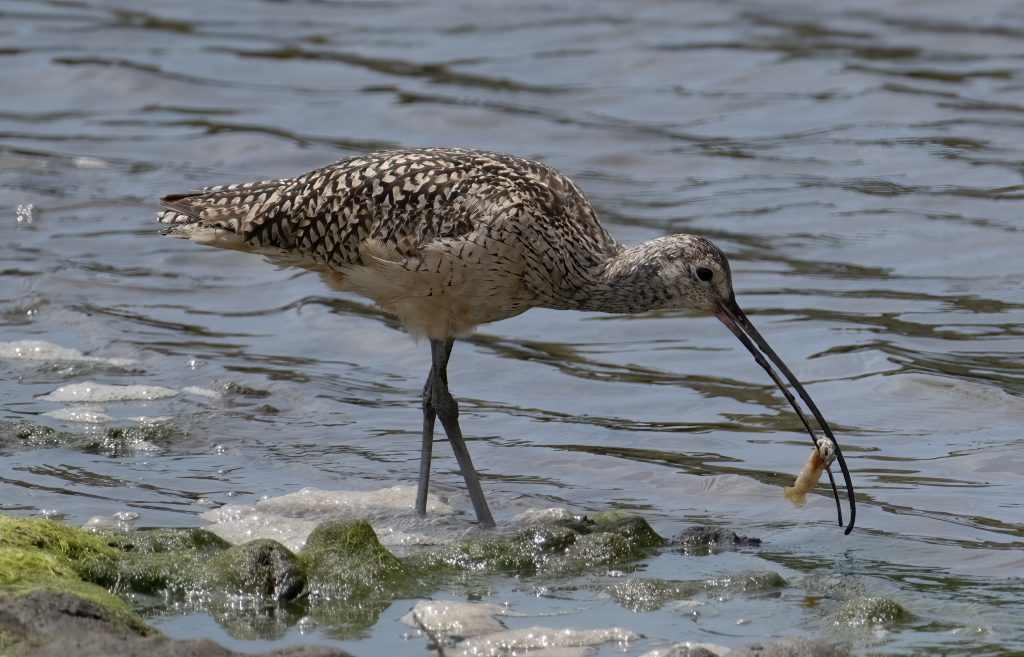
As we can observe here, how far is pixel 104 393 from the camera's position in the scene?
10.2 m

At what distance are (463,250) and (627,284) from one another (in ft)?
2.65

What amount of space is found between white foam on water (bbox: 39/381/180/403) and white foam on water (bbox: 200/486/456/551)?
1.96 m

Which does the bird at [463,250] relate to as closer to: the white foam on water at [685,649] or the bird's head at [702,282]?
the bird's head at [702,282]

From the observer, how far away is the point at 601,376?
35.8 ft

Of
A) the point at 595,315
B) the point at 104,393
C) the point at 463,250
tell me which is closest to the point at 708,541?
the point at 463,250

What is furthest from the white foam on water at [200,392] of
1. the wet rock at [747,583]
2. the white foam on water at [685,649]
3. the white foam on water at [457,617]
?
the white foam on water at [685,649]

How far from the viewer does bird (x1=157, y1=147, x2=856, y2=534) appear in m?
8.31

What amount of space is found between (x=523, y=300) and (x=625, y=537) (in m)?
1.53

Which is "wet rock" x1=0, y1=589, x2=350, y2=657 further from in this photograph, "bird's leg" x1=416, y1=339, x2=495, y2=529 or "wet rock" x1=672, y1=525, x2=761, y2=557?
"bird's leg" x1=416, y1=339, x2=495, y2=529

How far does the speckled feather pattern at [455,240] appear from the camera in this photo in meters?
8.34

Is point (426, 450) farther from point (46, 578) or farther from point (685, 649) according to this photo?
point (685, 649)

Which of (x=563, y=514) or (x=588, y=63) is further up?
(x=588, y=63)

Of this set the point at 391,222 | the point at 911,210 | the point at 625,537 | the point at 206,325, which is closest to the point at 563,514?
the point at 625,537

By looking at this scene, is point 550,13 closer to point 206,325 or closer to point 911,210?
point 911,210
